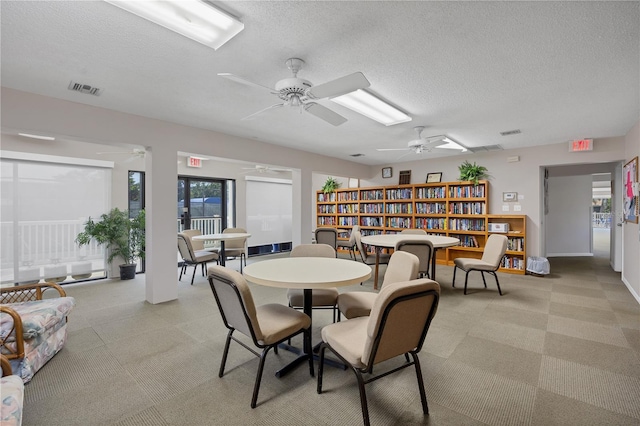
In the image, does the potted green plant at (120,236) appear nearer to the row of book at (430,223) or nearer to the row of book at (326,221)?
the row of book at (326,221)

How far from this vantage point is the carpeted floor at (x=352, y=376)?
172cm

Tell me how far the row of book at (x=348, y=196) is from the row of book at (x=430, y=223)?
6.28 feet

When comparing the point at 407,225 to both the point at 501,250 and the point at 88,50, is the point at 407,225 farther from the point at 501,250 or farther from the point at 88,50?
the point at 88,50

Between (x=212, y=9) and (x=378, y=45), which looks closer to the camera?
(x=212, y=9)

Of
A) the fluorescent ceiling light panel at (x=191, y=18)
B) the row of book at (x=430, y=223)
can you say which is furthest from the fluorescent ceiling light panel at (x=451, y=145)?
the fluorescent ceiling light panel at (x=191, y=18)

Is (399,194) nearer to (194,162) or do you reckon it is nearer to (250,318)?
(194,162)

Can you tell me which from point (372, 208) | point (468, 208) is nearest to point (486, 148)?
point (468, 208)

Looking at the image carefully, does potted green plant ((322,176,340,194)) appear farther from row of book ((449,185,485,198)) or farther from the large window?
the large window

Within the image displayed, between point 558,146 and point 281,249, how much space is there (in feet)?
22.2

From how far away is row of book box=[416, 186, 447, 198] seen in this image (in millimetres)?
6539

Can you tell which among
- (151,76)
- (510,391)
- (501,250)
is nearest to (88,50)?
(151,76)

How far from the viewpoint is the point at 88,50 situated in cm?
216

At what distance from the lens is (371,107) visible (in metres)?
3.37

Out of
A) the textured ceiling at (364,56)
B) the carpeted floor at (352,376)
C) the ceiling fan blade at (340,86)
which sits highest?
the textured ceiling at (364,56)
